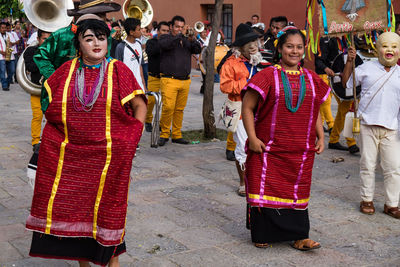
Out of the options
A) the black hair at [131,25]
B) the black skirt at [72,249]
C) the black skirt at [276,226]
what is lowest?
the black skirt at [276,226]

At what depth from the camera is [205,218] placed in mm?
5656

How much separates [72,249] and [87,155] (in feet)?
2.13

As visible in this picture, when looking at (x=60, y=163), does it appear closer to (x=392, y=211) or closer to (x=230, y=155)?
(x=392, y=211)

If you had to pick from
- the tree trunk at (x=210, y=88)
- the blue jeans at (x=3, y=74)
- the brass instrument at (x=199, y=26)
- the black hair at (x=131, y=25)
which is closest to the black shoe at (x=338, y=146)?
the tree trunk at (x=210, y=88)

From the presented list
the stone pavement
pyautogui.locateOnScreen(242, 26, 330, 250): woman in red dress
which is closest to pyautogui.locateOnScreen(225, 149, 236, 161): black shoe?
the stone pavement

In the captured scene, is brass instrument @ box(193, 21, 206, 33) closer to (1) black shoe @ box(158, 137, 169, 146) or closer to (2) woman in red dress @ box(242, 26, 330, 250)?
(1) black shoe @ box(158, 137, 169, 146)

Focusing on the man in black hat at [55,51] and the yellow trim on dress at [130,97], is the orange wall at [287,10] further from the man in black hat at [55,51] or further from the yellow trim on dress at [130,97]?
the yellow trim on dress at [130,97]

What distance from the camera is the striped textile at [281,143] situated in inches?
184

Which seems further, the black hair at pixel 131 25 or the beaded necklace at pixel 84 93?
the black hair at pixel 131 25

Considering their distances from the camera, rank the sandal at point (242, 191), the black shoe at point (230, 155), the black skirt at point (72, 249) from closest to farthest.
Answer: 1. the black skirt at point (72, 249)
2. the sandal at point (242, 191)
3. the black shoe at point (230, 155)

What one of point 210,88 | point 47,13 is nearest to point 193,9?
point 210,88

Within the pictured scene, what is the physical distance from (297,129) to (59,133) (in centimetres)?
181

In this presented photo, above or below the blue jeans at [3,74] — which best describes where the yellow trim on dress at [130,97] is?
above

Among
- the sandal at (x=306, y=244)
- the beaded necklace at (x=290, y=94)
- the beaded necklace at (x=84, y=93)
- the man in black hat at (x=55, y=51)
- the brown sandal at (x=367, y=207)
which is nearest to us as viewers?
the beaded necklace at (x=84, y=93)
